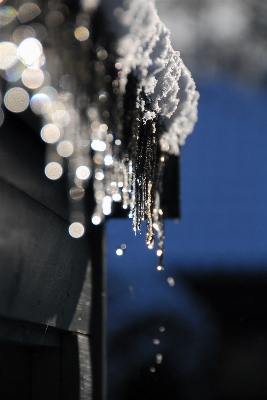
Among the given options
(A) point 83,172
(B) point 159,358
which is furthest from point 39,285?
(B) point 159,358

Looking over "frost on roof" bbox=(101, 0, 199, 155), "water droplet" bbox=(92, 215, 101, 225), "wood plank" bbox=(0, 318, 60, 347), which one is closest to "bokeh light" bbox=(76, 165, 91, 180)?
"frost on roof" bbox=(101, 0, 199, 155)

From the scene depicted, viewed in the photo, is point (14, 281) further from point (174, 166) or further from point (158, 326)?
point (158, 326)

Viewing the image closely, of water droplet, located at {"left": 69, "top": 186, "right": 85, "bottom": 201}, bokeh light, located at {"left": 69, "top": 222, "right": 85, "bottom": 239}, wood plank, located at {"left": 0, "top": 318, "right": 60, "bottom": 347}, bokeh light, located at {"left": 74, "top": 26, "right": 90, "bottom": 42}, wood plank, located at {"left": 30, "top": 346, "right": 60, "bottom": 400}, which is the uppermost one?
water droplet, located at {"left": 69, "top": 186, "right": 85, "bottom": 201}

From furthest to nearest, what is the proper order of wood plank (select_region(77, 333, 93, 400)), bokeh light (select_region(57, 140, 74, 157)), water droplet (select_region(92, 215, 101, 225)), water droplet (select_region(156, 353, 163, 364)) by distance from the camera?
water droplet (select_region(156, 353, 163, 364)) → water droplet (select_region(92, 215, 101, 225)) → wood plank (select_region(77, 333, 93, 400)) → bokeh light (select_region(57, 140, 74, 157))

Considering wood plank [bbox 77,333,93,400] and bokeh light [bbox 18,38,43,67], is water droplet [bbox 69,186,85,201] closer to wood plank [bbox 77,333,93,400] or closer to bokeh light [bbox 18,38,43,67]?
wood plank [bbox 77,333,93,400]

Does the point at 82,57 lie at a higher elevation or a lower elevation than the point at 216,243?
lower

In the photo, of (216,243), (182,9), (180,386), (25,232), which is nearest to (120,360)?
(180,386)
